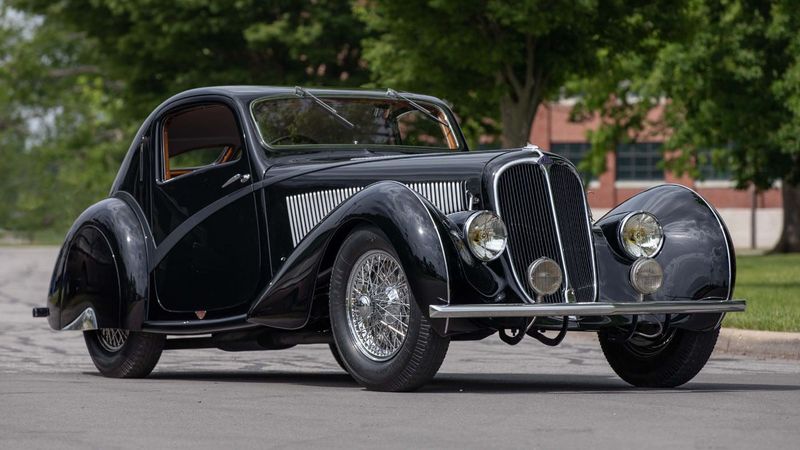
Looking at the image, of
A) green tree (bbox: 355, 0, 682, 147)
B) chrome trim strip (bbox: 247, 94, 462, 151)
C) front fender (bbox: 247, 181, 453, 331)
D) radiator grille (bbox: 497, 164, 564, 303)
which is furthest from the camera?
green tree (bbox: 355, 0, 682, 147)

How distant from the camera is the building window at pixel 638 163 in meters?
56.5

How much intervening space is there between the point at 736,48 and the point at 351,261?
23.6 m

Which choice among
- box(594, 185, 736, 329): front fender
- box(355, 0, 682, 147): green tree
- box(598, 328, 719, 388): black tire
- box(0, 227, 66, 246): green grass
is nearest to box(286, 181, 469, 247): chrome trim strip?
box(594, 185, 736, 329): front fender

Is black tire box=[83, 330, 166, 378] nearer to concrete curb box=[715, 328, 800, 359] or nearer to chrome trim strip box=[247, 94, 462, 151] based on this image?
chrome trim strip box=[247, 94, 462, 151]

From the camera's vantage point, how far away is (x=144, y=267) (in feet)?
31.4

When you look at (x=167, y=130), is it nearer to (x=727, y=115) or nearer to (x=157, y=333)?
(x=157, y=333)

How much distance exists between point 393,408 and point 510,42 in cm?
1668

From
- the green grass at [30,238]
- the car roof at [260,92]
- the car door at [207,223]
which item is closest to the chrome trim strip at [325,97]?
the car roof at [260,92]

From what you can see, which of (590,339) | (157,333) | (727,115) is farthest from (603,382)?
(727,115)

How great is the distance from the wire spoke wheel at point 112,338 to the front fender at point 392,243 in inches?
58.6

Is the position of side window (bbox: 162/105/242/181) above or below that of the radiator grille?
above

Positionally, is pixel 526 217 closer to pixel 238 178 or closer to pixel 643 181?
pixel 238 178

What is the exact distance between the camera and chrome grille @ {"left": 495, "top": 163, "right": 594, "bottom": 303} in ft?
25.7

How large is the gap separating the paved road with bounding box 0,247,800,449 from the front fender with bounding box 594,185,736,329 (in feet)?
1.78
